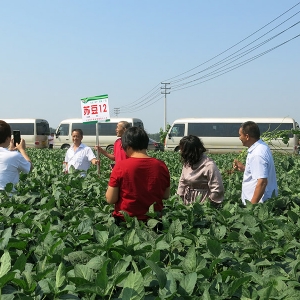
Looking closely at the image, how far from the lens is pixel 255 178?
16.2 feet

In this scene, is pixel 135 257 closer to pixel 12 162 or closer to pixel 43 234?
pixel 43 234

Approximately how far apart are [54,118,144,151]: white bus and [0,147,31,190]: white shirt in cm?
2956

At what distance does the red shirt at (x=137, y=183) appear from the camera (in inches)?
138

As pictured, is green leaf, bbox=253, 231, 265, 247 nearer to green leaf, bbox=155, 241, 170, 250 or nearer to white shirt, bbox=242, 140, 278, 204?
green leaf, bbox=155, 241, 170, 250

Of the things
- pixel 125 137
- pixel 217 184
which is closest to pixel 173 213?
pixel 125 137

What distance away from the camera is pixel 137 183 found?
352 cm

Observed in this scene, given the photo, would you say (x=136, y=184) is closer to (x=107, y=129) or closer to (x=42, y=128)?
(x=107, y=129)

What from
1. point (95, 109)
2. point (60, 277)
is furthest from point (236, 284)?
point (95, 109)

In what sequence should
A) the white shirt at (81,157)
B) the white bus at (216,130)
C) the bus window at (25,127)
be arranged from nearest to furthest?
1. the white shirt at (81,157)
2. the white bus at (216,130)
3. the bus window at (25,127)

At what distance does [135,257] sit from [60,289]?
558 millimetres

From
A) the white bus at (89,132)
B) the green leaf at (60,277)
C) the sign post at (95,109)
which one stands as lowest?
the white bus at (89,132)

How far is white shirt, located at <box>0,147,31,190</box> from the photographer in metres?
4.80

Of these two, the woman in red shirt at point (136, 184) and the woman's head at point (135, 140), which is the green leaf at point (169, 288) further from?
the woman's head at point (135, 140)

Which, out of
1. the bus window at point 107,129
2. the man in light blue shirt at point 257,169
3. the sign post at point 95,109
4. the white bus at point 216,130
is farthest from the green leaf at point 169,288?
the bus window at point 107,129
